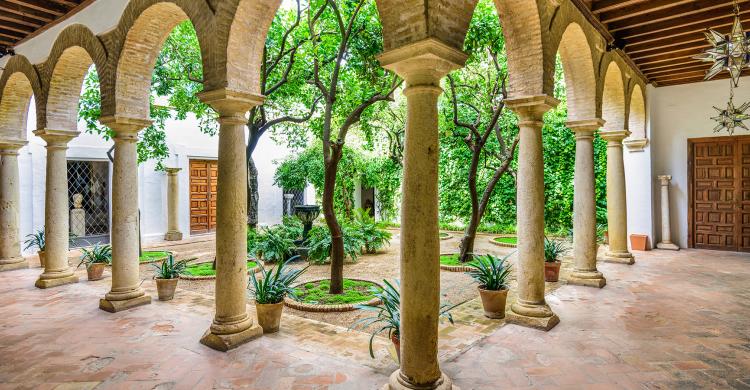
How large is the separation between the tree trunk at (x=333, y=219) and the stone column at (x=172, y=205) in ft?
28.1

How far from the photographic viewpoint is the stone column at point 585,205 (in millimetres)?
6238

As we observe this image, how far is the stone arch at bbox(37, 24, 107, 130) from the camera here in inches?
246

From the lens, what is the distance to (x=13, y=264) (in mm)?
8172

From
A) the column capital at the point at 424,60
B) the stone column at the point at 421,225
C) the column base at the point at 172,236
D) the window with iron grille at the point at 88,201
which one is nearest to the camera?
the column capital at the point at 424,60

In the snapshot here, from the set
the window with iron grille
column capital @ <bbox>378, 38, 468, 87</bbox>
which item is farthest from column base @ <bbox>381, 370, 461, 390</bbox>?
the window with iron grille

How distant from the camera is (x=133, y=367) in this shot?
368 cm

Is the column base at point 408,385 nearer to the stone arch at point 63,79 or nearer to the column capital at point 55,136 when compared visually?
the stone arch at point 63,79

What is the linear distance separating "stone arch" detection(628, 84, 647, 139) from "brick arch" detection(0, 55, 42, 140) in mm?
12260

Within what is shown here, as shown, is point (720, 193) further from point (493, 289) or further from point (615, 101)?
point (493, 289)

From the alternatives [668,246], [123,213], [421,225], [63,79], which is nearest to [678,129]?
[668,246]

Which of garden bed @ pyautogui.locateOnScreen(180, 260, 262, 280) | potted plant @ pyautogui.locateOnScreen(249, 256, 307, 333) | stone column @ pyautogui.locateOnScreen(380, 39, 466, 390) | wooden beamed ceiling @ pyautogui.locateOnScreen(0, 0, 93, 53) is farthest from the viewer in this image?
garden bed @ pyautogui.locateOnScreen(180, 260, 262, 280)

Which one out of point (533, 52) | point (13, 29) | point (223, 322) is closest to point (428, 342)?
point (223, 322)

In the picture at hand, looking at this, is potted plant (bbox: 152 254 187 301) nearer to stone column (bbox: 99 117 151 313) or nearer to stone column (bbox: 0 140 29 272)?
stone column (bbox: 99 117 151 313)

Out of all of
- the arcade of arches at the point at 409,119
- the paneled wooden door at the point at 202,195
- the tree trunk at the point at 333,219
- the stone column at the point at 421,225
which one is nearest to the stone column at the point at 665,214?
the arcade of arches at the point at 409,119
